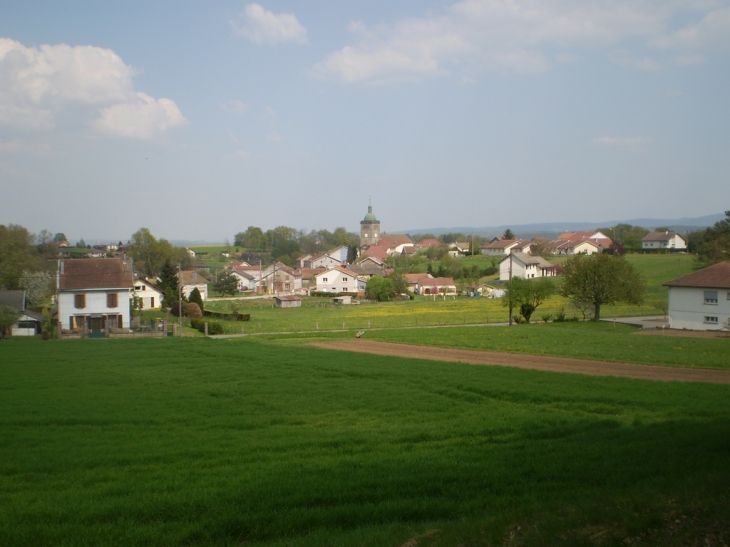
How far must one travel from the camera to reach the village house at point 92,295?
53.7m

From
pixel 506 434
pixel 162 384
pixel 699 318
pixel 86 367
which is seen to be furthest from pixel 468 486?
pixel 699 318

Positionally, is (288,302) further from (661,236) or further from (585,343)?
(661,236)

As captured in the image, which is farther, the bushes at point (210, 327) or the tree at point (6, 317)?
the bushes at point (210, 327)

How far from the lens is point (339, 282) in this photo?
358ft

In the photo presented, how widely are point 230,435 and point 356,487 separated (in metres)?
5.57

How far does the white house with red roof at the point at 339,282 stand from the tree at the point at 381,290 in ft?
43.3

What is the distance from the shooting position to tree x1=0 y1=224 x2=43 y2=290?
76.7m

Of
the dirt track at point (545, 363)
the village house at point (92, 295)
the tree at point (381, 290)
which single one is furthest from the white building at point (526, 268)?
the dirt track at point (545, 363)

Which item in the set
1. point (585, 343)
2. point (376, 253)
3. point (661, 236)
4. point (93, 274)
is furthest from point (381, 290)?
point (661, 236)

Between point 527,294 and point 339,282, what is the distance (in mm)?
56865

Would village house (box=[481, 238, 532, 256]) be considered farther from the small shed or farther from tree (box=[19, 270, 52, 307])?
tree (box=[19, 270, 52, 307])

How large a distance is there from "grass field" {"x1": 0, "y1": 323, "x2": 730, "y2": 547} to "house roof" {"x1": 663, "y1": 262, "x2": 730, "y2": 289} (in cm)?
2747

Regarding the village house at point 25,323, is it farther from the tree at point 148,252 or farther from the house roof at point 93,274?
the tree at point 148,252

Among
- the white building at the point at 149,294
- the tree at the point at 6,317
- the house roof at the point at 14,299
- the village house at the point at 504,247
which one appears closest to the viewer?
the tree at the point at 6,317
